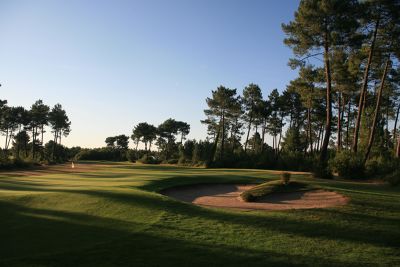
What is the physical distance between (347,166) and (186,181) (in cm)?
1221

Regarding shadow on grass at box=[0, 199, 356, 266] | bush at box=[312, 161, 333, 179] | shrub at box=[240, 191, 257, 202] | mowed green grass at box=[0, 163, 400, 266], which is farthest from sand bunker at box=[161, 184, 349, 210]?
bush at box=[312, 161, 333, 179]

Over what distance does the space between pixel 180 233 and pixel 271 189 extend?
344 inches

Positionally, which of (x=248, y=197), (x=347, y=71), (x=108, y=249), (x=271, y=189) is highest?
(x=347, y=71)

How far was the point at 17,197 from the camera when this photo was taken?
1516 centimetres

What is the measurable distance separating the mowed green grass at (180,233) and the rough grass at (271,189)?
351 centimetres

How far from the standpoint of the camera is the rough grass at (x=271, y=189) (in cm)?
1762

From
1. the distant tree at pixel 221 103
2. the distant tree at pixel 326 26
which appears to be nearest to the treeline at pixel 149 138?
the distant tree at pixel 221 103

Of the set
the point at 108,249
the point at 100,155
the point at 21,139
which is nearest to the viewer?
the point at 108,249

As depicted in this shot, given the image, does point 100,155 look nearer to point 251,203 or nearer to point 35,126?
point 35,126

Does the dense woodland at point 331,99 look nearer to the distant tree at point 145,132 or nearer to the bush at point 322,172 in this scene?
the bush at point 322,172

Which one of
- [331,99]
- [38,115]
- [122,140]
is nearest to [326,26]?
[331,99]

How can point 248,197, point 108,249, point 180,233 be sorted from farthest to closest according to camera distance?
point 248,197, point 180,233, point 108,249

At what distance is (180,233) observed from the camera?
36.0 ft

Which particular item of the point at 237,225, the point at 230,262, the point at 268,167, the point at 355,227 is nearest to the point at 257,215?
the point at 237,225
